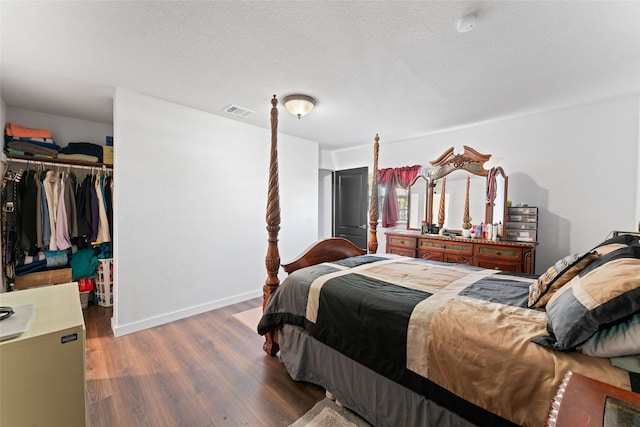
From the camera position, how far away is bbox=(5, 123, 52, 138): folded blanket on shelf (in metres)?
2.82

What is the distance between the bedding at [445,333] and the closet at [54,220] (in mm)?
2630

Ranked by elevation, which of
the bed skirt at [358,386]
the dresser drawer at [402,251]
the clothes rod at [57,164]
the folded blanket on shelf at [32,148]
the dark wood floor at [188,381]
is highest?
the folded blanket on shelf at [32,148]

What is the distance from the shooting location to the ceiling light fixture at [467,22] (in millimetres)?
1515

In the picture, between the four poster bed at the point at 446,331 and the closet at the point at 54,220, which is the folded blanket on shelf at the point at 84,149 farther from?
the four poster bed at the point at 446,331

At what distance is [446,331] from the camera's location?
4.14 feet

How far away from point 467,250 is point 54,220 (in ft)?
15.9

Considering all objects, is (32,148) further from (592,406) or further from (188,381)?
(592,406)

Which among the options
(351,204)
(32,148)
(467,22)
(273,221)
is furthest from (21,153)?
(351,204)

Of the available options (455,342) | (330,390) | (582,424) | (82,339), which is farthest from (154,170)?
(582,424)

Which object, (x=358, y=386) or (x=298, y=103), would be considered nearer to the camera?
(x=358, y=386)

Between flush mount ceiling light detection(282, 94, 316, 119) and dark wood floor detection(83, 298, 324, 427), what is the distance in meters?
2.35

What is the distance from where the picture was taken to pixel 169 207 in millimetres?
2961

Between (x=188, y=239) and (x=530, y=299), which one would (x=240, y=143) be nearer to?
(x=188, y=239)

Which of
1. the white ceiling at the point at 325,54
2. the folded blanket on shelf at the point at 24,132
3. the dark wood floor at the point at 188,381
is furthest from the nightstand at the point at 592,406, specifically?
the folded blanket on shelf at the point at 24,132
